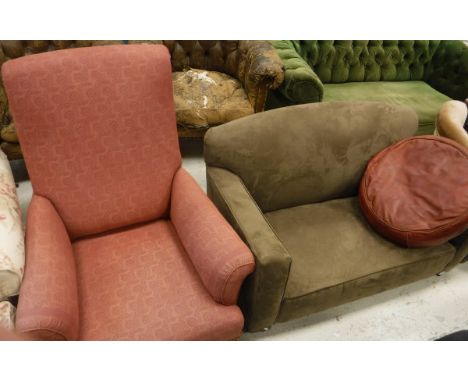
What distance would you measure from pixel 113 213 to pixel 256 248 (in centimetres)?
55

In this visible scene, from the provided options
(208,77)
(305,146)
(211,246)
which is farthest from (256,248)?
(208,77)

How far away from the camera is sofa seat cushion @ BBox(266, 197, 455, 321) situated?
121 centimetres

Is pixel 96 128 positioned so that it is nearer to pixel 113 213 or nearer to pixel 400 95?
pixel 113 213

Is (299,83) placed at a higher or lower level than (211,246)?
higher

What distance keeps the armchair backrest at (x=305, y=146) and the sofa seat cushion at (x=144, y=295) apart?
0.39 meters

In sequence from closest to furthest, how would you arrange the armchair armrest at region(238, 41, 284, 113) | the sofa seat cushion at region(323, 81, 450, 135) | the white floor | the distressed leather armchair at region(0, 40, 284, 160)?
1. the white floor
2. the distressed leather armchair at region(0, 40, 284, 160)
3. the armchair armrest at region(238, 41, 284, 113)
4. the sofa seat cushion at region(323, 81, 450, 135)

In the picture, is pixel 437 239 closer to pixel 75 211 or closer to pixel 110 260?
pixel 110 260

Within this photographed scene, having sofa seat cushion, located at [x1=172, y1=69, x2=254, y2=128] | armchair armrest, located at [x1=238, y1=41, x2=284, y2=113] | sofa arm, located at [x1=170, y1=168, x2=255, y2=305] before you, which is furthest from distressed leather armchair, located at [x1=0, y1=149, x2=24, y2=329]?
armchair armrest, located at [x1=238, y1=41, x2=284, y2=113]

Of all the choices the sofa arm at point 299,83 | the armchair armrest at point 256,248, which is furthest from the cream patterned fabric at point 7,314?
the sofa arm at point 299,83

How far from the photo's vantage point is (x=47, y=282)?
916mm

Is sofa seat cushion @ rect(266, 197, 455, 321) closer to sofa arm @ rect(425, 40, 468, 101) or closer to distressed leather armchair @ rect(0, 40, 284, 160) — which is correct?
distressed leather armchair @ rect(0, 40, 284, 160)

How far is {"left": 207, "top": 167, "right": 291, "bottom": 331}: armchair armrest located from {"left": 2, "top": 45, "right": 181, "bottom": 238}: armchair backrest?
23 cm

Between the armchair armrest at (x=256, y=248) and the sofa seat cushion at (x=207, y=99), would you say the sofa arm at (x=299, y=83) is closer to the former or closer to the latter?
the sofa seat cushion at (x=207, y=99)

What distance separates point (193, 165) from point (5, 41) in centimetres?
119
